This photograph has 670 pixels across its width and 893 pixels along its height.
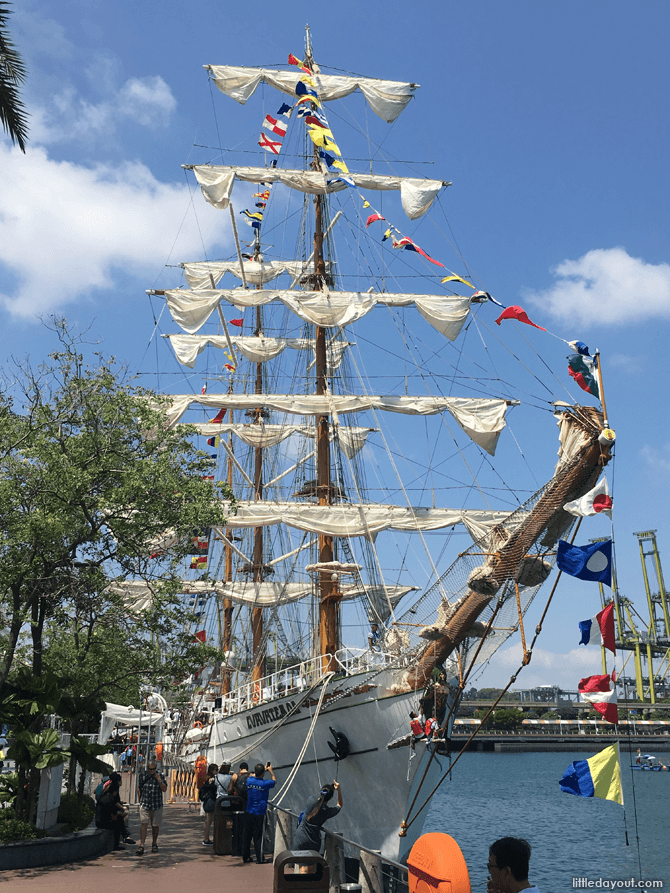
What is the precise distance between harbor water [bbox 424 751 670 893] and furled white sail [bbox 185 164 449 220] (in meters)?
20.5

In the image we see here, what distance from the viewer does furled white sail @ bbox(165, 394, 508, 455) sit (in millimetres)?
25406

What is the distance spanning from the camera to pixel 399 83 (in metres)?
30.7

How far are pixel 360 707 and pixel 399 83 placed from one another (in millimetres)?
23752

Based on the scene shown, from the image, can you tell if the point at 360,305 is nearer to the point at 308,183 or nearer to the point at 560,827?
the point at 308,183

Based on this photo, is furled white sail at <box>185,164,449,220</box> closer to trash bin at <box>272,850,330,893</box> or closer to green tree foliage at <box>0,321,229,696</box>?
green tree foliage at <box>0,321,229,696</box>

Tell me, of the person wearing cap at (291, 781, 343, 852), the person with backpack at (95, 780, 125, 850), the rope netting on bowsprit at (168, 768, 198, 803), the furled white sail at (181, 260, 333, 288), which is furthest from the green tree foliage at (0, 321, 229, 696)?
the furled white sail at (181, 260, 333, 288)

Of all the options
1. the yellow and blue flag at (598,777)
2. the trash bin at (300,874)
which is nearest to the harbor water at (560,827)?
the yellow and blue flag at (598,777)

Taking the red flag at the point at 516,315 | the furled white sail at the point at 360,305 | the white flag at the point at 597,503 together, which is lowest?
the white flag at the point at 597,503

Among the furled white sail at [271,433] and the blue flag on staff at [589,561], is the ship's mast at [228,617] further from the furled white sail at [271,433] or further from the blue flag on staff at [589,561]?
the blue flag on staff at [589,561]

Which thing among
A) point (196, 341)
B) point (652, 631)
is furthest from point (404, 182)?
point (652, 631)

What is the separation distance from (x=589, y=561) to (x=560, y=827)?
27521mm

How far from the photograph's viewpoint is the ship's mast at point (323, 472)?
22.8m

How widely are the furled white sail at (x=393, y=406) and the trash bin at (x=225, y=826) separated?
1493 centimetres

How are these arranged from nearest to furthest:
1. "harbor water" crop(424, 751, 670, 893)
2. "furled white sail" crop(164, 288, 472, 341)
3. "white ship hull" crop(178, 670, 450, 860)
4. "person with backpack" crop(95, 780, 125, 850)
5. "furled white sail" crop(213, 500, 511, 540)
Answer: "person with backpack" crop(95, 780, 125, 850)
"white ship hull" crop(178, 670, 450, 860)
"harbor water" crop(424, 751, 670, 893)
"furled white sail" crop(213, 500, 511, 540)
"furled white sail" crop(164, 288, 472, 341)
